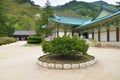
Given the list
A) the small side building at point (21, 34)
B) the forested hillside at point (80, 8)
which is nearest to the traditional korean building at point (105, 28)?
the small side building at point (21, 34)

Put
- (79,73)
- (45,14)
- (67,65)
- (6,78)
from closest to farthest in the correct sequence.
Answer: (6,78) < (79,73) < (67,65) < (45,14)

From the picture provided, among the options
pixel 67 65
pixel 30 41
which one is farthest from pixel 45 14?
pixel 67 65

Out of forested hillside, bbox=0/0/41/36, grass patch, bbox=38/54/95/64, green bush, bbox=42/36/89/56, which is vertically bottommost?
grass patch, bbox=38/54/95/64

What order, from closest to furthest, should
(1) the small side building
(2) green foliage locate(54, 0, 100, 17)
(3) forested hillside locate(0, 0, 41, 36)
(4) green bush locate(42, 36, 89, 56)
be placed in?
(4) green bush locate(42, 36, 89, 56)
(3) forested hillside locate(0, 0, 41, 36)
(1) the small side building
(2) green foliage locate(54, 0, 100, 17)

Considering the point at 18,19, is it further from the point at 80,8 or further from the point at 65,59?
the point at 65,59

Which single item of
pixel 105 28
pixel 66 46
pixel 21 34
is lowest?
pixel 21 34

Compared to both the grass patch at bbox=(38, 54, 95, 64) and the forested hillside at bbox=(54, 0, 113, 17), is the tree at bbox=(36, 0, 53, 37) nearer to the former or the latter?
the grass patch at bbox=(38, 54, 95, 64)

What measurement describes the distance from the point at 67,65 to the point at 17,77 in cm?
204

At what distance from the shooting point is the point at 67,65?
18.7 feet

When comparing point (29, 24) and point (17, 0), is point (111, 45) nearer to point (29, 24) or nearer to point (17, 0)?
point (29, 24)

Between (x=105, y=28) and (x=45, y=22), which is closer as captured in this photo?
(x=105, y=28)

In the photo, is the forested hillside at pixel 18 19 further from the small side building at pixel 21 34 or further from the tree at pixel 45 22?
the tree at pixel 45 22

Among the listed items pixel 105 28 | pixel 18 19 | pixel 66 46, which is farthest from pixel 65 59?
pixel 18 19

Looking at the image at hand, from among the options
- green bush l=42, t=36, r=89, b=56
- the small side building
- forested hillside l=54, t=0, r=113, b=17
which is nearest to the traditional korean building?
green bush l=42, t=36, r=89, b=56
